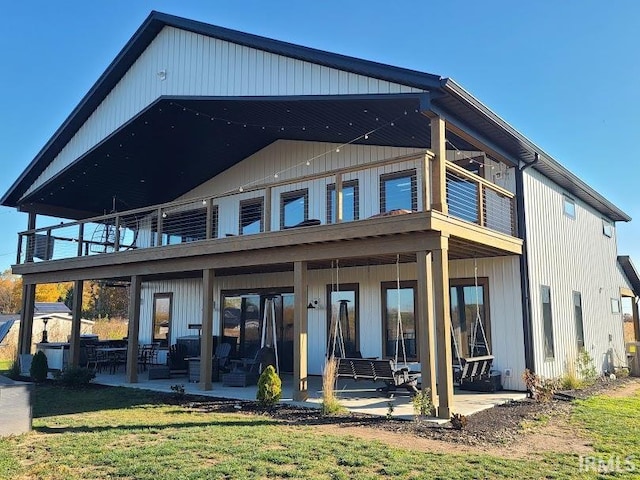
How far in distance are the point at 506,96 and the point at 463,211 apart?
651 centimetres

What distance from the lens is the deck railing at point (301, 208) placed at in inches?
398

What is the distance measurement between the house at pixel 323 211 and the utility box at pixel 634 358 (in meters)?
0.73

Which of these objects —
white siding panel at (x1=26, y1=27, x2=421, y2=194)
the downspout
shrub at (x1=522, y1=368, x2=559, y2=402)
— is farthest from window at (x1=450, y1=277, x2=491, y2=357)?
white siding panel at (x1=26, y1=27, x2=421, y2=194)

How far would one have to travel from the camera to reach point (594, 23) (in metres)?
12.7

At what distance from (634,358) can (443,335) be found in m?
10.6

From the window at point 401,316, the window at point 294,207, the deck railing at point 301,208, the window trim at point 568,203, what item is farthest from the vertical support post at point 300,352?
the window trim at point 568,203

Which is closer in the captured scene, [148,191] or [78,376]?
[78,376]

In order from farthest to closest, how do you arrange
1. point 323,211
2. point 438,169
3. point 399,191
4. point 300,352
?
point 323,211, point 399,191, point 300,352, point 438,169

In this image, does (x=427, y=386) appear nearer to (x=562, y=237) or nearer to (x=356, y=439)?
(x=356, y=439)

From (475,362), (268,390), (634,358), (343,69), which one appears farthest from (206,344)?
(634,358)

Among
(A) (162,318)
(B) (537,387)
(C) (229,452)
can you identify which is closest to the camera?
(C) (229,452)

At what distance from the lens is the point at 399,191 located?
1204cm

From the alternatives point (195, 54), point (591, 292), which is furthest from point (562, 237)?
point (195, 54)

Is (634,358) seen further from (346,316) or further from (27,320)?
(27,320)
